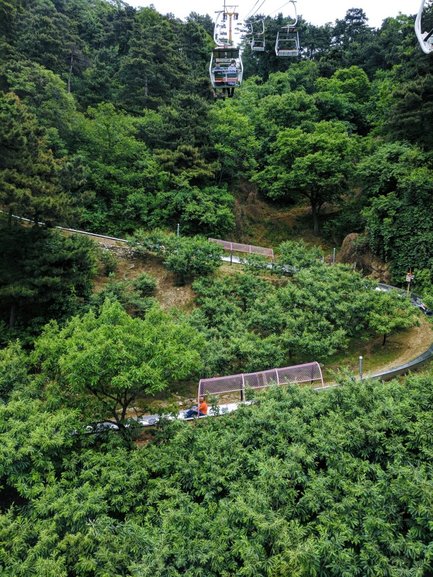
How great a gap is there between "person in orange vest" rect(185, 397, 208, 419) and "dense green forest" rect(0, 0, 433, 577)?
3.54ft

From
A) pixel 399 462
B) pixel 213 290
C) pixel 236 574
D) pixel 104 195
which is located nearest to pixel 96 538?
pixel 236 574

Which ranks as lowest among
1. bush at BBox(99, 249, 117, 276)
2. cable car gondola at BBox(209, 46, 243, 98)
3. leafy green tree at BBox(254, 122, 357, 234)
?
bush at BBox(99, 249, 117, 276)

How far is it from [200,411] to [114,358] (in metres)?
4.04

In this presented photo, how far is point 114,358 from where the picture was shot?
410 inches

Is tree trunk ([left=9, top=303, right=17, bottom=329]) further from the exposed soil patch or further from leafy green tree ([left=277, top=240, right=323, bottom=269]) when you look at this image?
leafy green tree ([left=277, top=240, right=323, bottom=269])

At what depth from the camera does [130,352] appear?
36.0ft

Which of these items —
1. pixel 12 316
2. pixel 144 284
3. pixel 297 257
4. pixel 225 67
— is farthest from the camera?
pixel 297 257

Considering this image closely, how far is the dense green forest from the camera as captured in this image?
27.0 feet

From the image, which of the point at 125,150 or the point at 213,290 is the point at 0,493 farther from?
the point at 125,150

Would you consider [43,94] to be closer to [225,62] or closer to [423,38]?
[225,62]

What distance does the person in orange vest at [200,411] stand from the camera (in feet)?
43.2

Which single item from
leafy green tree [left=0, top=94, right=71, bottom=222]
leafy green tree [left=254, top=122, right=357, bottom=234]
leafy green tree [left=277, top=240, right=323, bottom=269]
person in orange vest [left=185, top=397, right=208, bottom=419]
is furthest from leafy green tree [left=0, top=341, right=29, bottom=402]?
leafy green tree [left=254, top=122, right=357, bottom=234]

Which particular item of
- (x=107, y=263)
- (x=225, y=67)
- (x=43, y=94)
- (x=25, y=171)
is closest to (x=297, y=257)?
(x=225, y=67)

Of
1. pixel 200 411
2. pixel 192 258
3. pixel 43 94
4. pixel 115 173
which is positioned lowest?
pixel 200 411
